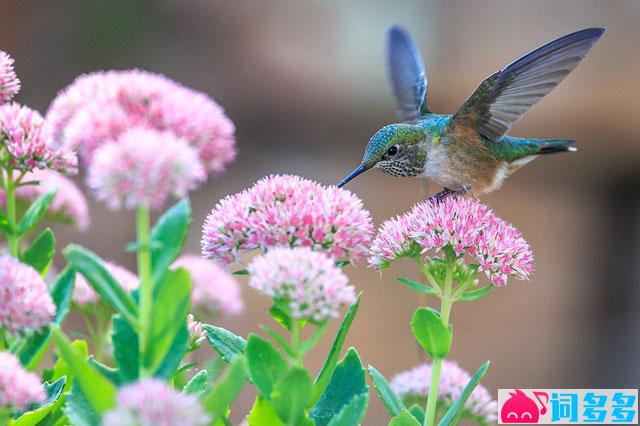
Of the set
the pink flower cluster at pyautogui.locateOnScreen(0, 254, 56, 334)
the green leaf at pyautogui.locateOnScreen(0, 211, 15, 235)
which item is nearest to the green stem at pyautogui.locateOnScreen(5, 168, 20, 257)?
the green leaf at pyautogui.locateOnScreen(0, 211, 15, 235)

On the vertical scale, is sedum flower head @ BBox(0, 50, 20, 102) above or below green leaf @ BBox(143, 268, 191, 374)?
above

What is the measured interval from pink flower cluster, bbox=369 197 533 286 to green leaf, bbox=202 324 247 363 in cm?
23

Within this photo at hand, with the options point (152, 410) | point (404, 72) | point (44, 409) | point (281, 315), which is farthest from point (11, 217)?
point (404, 72)

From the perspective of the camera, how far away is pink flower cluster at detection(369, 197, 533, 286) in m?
1.02

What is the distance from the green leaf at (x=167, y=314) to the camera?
0.75m

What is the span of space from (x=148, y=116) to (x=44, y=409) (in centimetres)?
31

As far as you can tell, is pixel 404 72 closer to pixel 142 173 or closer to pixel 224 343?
pixel 224 343

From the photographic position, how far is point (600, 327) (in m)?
3.86

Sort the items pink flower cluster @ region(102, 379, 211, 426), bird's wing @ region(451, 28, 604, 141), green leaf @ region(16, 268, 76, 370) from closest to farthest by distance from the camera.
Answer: pink flower cluster @ region(102, 379, 211, 426) < green leaf @ region(16, 268, 76, 370) < bird's wing @ region(451, 28, 604, 141)

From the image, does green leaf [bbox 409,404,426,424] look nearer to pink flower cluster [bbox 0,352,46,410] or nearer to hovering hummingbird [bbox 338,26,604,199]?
hovering hummingbird [bbox 338,26,604,199]

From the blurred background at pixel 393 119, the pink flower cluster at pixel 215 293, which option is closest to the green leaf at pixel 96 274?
the pink flower cluster at pixel 215 293

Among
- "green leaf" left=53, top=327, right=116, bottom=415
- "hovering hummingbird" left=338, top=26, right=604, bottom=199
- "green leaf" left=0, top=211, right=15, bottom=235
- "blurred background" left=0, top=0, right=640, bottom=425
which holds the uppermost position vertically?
"blurred background" left=0, top=0, right=640, bottom=425

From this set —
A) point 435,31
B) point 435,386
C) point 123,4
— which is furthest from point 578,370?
point 435,386

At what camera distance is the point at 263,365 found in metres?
0.81
